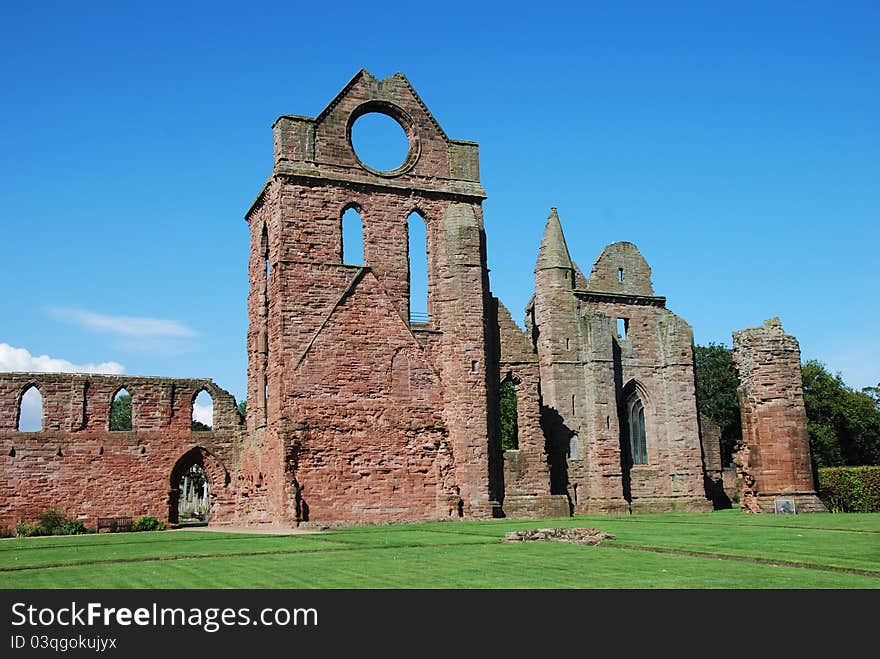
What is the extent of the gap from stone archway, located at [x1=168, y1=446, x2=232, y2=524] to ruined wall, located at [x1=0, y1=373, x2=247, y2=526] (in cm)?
3

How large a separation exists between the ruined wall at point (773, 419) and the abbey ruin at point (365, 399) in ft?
0.17

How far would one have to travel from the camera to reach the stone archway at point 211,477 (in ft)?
87.9

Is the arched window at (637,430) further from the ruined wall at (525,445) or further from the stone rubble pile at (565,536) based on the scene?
the stone rubble pile at (565,536)

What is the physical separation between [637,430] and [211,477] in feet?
49.0

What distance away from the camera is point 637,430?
31.8m

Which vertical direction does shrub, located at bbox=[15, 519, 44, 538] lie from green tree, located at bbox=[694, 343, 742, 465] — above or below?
below

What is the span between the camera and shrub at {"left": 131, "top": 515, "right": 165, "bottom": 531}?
83.4ft

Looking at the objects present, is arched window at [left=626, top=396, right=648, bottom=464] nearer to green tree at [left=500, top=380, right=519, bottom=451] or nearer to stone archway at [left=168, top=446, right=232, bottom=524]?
stone archway at [left=168, top=446, right=232, bottom=524]

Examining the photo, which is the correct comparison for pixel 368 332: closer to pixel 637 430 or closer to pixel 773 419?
pixel 773 419

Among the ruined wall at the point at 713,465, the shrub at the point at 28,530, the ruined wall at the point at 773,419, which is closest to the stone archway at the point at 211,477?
the shrub at the point at 28,530

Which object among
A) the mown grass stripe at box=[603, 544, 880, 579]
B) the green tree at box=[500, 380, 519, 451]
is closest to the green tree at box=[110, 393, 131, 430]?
the green tree at box=[500, 380, 519, 451]

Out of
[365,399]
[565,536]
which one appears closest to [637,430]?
[365,399]

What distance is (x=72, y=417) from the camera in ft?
85.4
